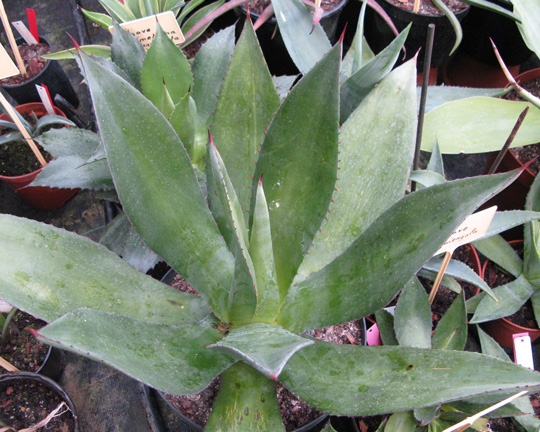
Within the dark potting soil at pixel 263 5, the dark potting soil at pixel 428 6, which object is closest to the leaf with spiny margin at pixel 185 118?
the dark potting soil at pixel 263 5

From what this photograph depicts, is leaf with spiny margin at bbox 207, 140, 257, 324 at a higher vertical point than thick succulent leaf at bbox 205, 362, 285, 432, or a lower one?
higher

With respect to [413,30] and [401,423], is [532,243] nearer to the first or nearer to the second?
[401,423]

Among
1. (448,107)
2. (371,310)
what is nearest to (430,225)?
(371,310)

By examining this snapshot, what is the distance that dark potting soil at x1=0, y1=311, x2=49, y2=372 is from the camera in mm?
1006

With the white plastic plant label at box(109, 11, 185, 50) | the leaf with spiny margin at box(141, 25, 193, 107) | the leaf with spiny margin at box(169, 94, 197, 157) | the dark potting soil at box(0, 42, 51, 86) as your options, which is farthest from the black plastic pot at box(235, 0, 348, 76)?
the dark potting soil at box(0, 42, 51, 86)

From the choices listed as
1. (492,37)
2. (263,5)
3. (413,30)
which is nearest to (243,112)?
(263,5)

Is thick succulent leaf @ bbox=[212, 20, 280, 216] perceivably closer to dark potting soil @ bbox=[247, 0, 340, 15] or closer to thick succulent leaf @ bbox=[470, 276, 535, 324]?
thick succulent leaf @ bbox=[470, 276, 535, 324]

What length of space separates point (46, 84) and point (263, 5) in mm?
764

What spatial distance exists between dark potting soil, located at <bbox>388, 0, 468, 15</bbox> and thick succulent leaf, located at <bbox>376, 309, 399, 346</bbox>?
101cm

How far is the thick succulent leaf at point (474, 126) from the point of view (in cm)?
106

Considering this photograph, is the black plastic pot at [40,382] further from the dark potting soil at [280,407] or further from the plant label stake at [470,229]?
the plant label stake at [470,229]

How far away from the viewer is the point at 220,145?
0.74 m

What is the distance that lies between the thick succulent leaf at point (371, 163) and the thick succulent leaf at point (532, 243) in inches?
21.9

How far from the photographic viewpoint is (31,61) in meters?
1.46
